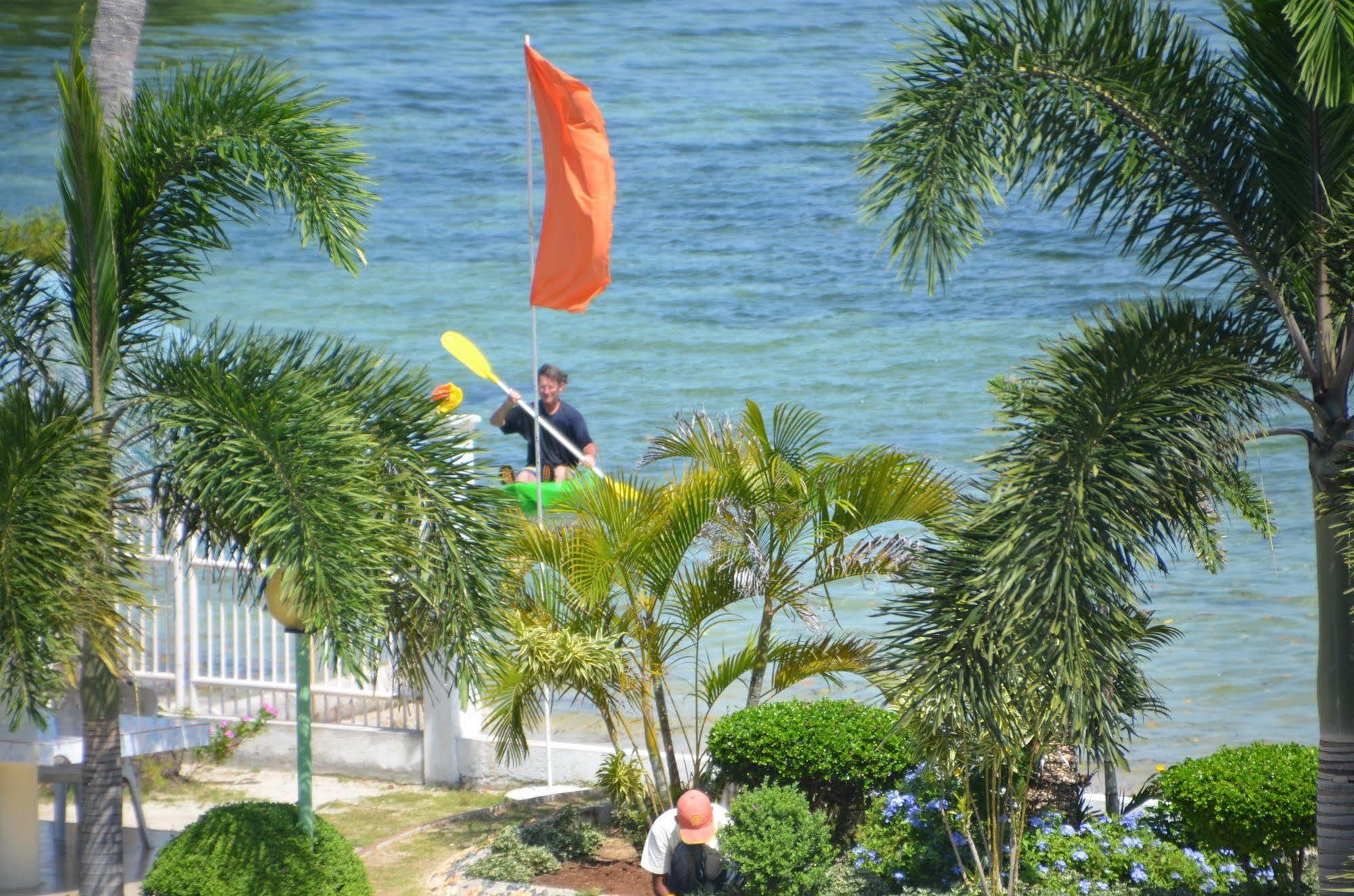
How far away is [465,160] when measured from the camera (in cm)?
3700

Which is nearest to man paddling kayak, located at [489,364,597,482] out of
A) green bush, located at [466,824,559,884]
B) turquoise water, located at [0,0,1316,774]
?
green bush, located at [466,824,559,884]

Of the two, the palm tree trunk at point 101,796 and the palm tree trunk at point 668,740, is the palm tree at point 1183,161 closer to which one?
the palm tree trunk at point 668,740

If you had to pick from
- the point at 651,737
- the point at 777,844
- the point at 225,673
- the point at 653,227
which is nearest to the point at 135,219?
the point at 651,737

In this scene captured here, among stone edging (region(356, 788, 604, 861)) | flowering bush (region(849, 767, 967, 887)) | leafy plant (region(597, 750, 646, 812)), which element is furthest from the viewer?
stone edging (region(356, 788, 604, 861))

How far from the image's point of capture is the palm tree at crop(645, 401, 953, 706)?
773 centimetres

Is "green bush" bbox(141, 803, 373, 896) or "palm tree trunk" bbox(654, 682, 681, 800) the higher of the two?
"palm tree trunk" bbox(654, 682, 681, 800)

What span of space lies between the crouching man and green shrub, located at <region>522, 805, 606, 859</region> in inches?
31.8

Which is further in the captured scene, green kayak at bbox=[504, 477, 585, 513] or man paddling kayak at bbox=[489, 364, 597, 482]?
man paddling kayak at bbox=[489, 364, 597, 482]

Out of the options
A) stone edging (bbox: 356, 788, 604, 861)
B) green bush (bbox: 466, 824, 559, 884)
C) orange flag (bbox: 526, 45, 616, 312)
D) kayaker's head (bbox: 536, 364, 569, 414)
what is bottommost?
green bush (bbox: 466, 824, 559, 884)

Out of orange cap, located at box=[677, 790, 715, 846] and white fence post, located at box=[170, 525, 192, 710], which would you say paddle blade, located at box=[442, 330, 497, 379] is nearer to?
white fence post, located at box=[170, 525, 192, 710]

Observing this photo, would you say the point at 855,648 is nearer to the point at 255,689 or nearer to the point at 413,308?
the point at 255,689

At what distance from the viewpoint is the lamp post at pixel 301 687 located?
627cm

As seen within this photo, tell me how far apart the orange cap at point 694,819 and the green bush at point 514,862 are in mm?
1009

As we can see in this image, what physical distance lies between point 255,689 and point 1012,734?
6.04 meters
